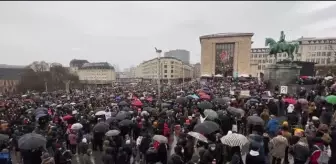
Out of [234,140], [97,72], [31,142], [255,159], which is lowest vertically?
[255,159]

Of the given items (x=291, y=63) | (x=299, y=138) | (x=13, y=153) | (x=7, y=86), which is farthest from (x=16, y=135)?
(x=7, y=86)

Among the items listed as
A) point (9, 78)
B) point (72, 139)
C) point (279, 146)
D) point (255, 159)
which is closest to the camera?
point (255, 159)

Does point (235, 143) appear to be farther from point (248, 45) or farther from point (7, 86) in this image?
point (7, 86)

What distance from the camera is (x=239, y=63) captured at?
224 feet

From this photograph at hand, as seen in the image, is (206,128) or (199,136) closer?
(199,136)

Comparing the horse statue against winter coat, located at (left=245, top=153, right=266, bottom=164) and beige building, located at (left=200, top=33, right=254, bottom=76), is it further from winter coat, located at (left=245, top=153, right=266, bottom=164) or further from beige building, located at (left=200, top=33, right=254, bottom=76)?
beige building, located at (left=200, top=33, right=254, bottom=76)

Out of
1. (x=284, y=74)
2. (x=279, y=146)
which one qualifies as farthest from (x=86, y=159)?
(x=284, y=74)

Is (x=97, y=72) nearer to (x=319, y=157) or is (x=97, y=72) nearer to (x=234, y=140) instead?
(x=234, y=140)

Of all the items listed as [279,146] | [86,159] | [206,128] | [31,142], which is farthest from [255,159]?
[31,142]

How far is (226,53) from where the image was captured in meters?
69.9

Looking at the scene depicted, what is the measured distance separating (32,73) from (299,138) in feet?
233

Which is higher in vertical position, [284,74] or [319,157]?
[284,74]

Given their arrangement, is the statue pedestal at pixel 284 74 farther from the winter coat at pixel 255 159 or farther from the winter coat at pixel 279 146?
the winter coat at pixel 255 159

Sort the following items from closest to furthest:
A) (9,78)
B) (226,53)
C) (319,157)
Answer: (319,157) < (226,53) < (9,78)
